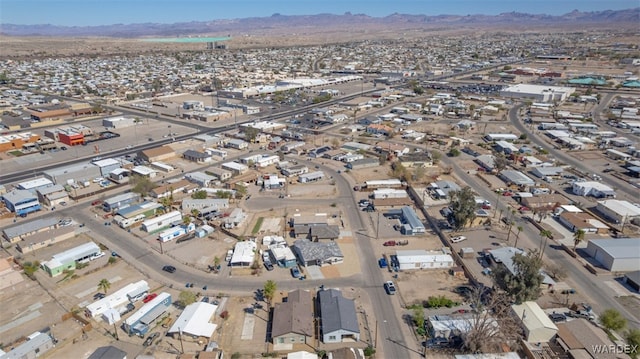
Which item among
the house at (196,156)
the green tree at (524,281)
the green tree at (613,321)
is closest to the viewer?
the green tree at (613,321)

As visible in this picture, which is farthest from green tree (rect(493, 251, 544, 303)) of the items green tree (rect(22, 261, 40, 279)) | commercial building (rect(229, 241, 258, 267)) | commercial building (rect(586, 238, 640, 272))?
green tree (rect(22, 261, 40, 279))

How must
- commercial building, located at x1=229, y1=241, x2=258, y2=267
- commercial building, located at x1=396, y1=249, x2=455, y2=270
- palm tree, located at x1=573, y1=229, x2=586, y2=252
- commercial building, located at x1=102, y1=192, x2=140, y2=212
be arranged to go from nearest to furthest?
commercial building, located at x1=396, y1=249, x2=455, y2=270 < commercial building, located at x1=229, y1=241, x2=258, y2=267 < palm tree, located at x1=573, y1=229, x2=586, y2=252 < commercial building, located at x1=102, y1=192, x2=140, y2=212

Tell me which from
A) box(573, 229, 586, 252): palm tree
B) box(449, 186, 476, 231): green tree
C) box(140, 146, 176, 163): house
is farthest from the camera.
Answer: box(140, 146, 176, 163): house

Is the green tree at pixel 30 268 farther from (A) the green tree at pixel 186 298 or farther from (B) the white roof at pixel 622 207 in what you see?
(B) the white roof at pixel 622 207

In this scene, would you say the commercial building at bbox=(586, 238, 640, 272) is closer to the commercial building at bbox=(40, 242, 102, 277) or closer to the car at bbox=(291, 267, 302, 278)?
the car at bbox=(291, 267, 302, 278)

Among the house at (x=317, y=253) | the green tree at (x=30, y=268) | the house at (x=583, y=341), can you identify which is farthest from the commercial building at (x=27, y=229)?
the house at (x=583, y=341)

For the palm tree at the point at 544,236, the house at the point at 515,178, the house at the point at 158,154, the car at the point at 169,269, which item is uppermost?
the house at the point at 158,154

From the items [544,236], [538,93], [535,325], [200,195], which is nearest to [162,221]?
[200,195]

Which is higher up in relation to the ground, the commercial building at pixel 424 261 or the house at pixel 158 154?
the house at pixel 158 154
